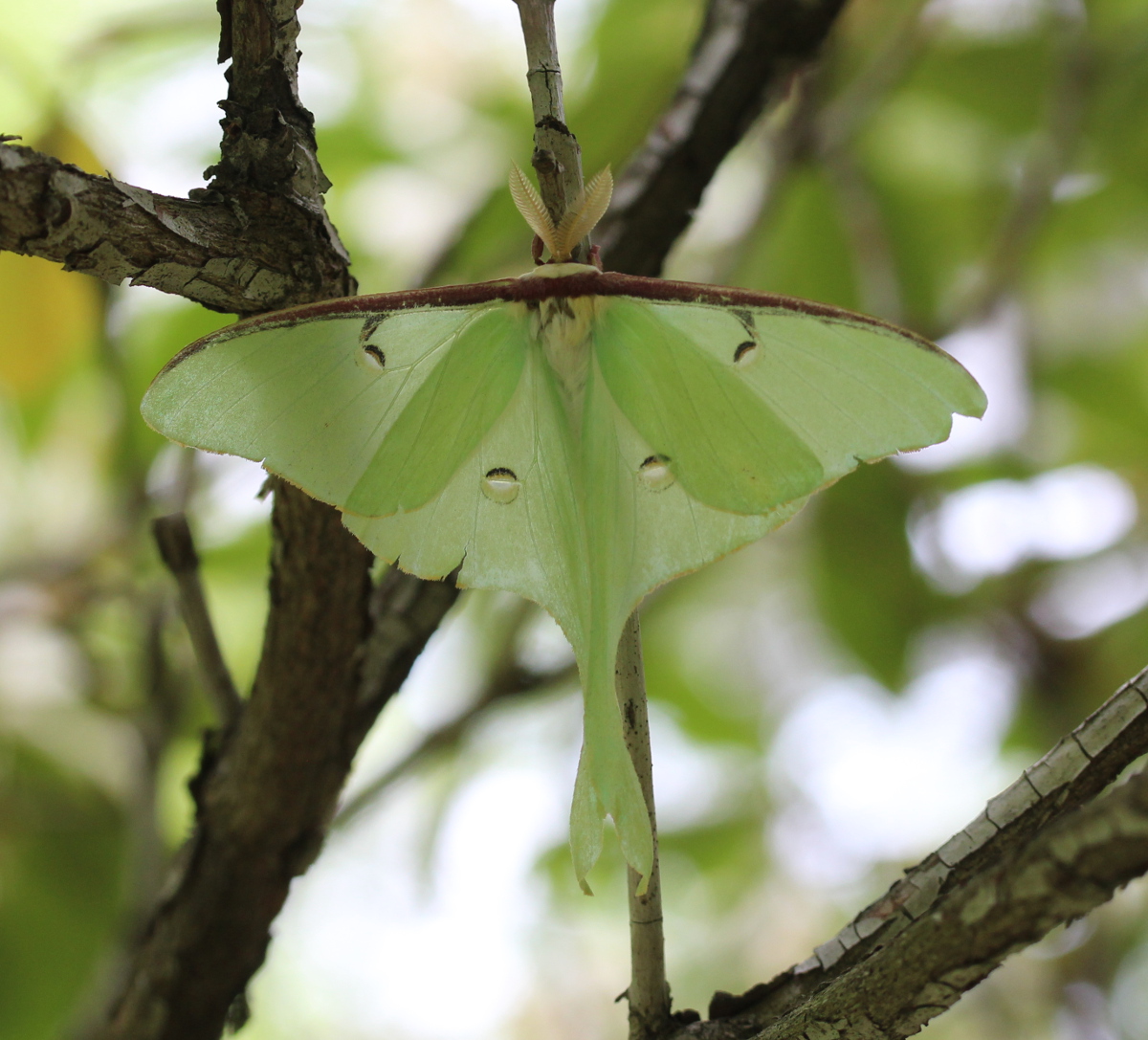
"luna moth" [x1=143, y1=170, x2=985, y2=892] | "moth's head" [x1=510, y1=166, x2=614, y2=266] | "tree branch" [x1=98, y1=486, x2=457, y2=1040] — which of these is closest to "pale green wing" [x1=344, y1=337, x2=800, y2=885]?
"luna moth" [x1=143, y1=170, x2=985, y2=892]

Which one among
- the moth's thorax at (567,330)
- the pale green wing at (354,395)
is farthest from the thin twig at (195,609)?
the moth's thorax at (567,330)

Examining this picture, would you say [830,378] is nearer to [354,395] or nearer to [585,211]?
[585,211]

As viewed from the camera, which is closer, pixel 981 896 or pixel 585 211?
pixel 981 896

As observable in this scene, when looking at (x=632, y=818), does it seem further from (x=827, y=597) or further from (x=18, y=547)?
(x=18, y=547)

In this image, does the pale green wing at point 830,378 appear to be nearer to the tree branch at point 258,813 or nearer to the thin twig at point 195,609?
the tree branch at point 258,813

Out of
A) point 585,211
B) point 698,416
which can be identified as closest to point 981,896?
point 698,416

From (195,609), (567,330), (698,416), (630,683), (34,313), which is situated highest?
(34,313)
